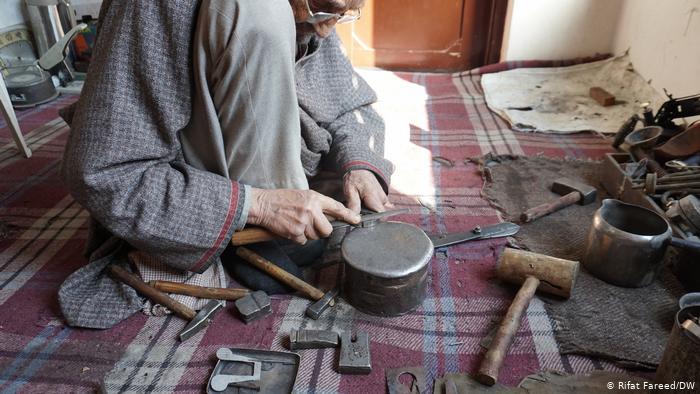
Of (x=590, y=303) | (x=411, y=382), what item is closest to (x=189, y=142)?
(x=411, y=382)

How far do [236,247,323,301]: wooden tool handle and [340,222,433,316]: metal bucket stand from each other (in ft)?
0.32

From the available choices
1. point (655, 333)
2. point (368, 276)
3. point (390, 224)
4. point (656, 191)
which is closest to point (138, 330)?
point (368, 276)

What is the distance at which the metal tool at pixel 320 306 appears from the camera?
1395mm

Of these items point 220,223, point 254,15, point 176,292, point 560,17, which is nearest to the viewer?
point 254,15

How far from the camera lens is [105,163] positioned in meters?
1.15

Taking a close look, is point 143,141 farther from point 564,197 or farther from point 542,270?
point 564,197

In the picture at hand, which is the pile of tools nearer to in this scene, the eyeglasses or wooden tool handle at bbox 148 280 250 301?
wooden tool handle at bbox 148 280 250 301

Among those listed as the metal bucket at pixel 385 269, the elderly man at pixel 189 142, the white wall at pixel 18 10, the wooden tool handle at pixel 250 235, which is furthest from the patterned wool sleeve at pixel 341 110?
the white wall at pixel 18 10

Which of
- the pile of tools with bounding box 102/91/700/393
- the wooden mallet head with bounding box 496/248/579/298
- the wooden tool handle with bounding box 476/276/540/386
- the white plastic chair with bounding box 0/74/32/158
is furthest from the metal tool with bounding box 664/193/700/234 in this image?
the white plastic chair with bounding box 0/74/32/158

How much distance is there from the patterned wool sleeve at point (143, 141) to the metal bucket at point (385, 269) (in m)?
0.36

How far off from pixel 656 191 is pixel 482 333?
977 millimetres

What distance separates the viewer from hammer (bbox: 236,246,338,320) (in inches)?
56.6

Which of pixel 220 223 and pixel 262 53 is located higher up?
pixel 262 53

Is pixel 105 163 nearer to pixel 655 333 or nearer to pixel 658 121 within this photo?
pixel 655 333
